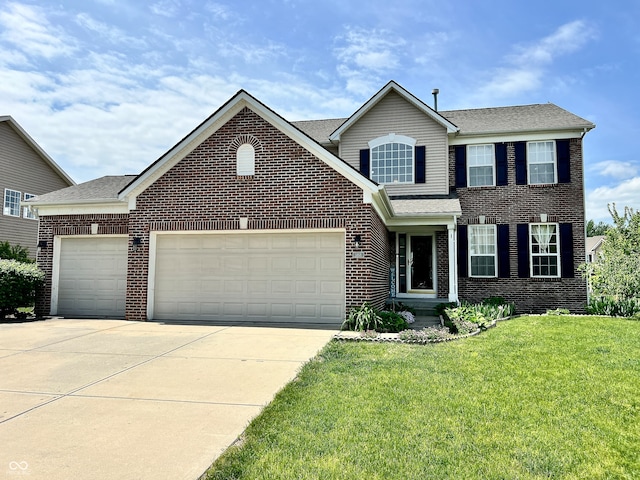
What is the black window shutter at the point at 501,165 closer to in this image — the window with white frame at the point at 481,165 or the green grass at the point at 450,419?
the window with white frame at the point at 481,165

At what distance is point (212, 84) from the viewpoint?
13164 mm

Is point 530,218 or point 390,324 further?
point 530,218

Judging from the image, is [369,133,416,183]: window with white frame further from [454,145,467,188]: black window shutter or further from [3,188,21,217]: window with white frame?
[3,188,21,217]: window with white frame

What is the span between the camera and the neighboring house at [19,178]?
20.9 m

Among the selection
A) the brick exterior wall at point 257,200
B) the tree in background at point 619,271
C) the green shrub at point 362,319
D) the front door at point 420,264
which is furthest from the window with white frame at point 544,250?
the green shrub at point 362,319

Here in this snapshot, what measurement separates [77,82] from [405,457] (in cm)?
1300

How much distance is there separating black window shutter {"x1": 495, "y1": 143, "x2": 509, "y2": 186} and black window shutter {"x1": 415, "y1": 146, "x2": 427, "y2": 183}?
2632mm

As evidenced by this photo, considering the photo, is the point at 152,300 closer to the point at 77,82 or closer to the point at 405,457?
the point at 77,82

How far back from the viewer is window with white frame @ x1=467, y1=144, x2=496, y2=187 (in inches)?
633

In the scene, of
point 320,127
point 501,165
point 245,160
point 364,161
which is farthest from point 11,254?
point 501,165

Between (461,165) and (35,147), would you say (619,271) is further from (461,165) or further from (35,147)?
(35,147)

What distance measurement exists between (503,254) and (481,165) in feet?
11.0

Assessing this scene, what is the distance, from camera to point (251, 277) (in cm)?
1166
